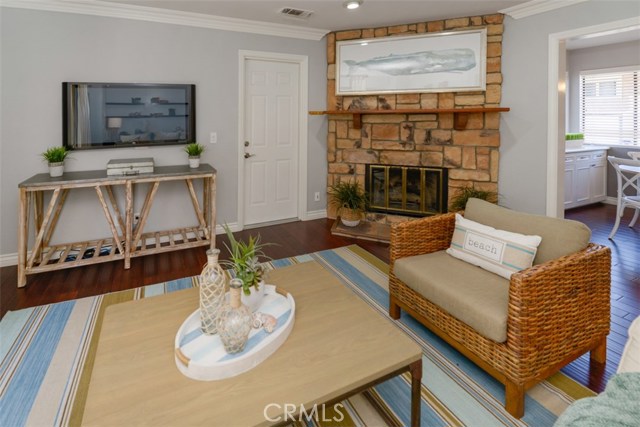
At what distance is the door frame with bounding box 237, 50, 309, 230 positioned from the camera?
4.36 m

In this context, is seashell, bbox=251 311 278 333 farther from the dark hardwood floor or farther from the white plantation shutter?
the white plantation shutter

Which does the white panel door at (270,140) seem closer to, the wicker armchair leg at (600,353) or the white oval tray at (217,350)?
the white oval tray at (217,350)

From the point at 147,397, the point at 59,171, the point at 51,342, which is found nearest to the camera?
the point at 147,397

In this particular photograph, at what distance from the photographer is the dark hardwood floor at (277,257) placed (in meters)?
2.30

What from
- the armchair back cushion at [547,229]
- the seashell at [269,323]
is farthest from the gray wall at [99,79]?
the armchair back cushion at [547,229]

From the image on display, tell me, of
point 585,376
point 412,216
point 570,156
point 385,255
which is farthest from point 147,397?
point 570,156

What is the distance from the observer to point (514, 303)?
5.42 ft

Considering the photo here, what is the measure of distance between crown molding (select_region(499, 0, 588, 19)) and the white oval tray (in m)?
3.67

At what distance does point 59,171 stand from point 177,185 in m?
1.09

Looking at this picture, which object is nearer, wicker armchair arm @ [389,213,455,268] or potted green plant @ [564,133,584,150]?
wicker armchair arm @ [389,213,455,268]

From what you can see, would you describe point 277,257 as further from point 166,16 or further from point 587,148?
point 587,148

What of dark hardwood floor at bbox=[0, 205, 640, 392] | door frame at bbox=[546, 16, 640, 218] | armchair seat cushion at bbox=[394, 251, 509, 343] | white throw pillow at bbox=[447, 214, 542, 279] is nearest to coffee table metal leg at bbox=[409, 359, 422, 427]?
armchair seat cushion at bbox=[394, 251, 509, 343]

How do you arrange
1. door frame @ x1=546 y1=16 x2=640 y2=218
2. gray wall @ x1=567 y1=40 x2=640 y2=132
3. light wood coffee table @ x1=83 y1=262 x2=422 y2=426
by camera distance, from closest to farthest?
light wood coffee table @ x1=83 y1=262 x2=422 y2=426 < door frame @ x1=546 y1=16 x2=640 y2=218 < gray wall @ x1=567 y1=40 x2=640 y2=132

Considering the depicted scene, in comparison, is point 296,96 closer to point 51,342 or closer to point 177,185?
point 177,185
